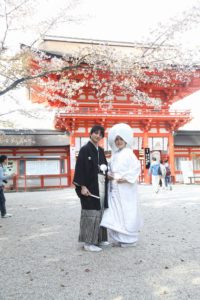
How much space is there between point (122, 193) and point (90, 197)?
0.51 metres

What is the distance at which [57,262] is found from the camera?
3.56m

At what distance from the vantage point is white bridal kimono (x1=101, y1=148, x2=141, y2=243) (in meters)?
4.24

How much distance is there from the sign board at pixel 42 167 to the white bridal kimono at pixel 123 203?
13.5m

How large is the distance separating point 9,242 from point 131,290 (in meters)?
2.72

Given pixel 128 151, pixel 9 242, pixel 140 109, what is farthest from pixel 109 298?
pixel 140 109

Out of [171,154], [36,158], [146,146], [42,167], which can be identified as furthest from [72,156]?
[171,154]

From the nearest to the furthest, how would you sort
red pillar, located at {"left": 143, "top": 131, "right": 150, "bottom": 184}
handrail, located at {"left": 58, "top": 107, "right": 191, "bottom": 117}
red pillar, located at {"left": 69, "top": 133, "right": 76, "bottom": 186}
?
1. red pillar, located at {"left": 69, "top": 133, "right": 76, "bottom": 186}
2. handrail, located at {"left": 58, "top": 107, "right": 191, "bottom": 117}
3. red pillar, located at {"left": 143, "top": 131, "right": 150, "bottom": 184}

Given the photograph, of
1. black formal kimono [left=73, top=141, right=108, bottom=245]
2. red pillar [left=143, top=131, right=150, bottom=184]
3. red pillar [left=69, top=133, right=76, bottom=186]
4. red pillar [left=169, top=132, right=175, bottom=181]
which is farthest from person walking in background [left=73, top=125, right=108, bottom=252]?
red pillar [left=169, top=132, right=175, bottom=181]

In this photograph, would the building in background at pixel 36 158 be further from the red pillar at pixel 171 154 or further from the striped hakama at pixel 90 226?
the striped hakama at pixel 90 226

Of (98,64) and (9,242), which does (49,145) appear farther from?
(9,242)

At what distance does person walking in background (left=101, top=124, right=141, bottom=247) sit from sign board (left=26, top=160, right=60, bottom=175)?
1343 centimetres

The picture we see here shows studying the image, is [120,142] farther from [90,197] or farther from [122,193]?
[90,197]

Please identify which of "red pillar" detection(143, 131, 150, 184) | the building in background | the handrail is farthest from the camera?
"red pillar" detection(143, 131, 150, 184)

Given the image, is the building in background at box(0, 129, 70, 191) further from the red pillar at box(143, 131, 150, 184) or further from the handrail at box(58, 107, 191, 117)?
the red pillar at box(143, 131, 150, 184)
